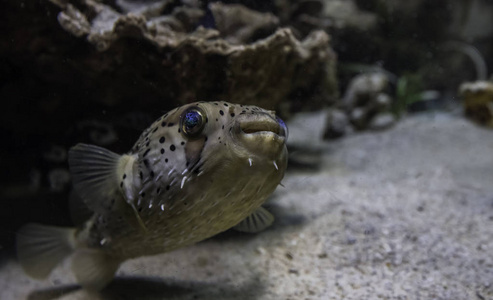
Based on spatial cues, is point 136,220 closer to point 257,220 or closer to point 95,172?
point 95,172

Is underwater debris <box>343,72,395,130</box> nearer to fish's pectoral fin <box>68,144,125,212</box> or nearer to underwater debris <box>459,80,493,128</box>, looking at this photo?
underwater debris <box>459,80,493,128</box>

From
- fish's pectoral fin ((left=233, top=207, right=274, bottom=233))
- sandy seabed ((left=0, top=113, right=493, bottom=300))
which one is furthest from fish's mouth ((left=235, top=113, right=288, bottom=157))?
fish's pectoral fin ((left=233, top=207, right=274, bottom=233))

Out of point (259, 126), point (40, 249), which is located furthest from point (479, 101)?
point (40, 249)

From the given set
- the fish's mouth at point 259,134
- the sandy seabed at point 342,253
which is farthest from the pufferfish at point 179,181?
the sandy seabed at point 342,253

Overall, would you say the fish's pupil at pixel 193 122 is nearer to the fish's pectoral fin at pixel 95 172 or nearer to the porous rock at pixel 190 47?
the fish's pectoral fin at pixel 95 172

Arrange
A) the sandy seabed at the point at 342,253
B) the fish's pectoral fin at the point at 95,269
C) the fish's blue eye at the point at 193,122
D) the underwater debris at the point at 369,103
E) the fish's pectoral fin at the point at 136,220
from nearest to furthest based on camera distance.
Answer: the fish's blue eye at the point at 193,122 < the fish's pectoral fin at the point at 136,220 < the sandy seabed at the point at 342,253 < the fish's pectoral fin at the point at 95,269 < the underwater debris at the point at 369,103

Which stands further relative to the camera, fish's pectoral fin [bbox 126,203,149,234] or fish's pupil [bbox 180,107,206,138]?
fish's pectoral fin [bbox 126,203,149,234]
